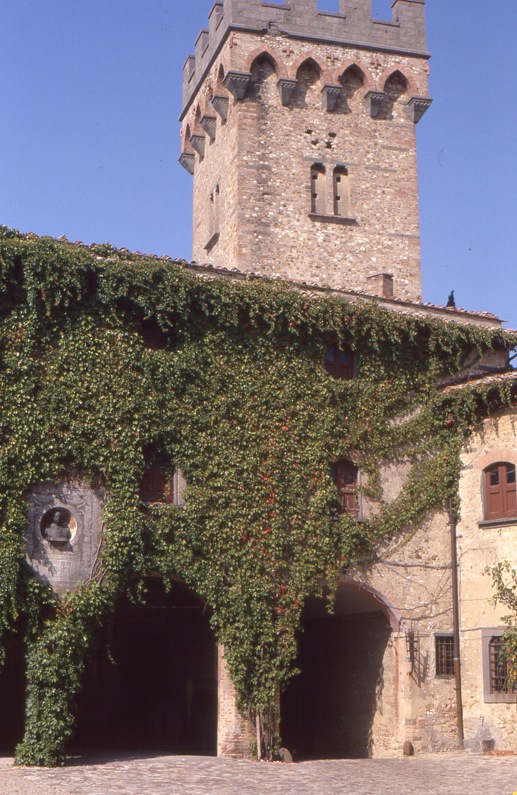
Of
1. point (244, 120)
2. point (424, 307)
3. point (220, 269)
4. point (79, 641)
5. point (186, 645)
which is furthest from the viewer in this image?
point (244, 120)

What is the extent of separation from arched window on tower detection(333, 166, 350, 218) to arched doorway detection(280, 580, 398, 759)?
36.9ft

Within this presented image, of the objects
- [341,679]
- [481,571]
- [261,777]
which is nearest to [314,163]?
[481,571]

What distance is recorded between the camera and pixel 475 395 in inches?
835

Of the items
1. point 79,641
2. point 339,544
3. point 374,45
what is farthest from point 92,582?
point 374,45

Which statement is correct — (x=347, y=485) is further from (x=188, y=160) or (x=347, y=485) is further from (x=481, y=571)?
(x=188, y=160)

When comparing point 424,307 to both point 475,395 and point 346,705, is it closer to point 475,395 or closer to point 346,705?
point 475,395

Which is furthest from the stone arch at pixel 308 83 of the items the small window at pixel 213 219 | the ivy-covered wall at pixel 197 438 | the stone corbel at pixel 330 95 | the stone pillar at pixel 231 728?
the stone pillar at pixel 231 728

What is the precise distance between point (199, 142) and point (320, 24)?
5.01 m

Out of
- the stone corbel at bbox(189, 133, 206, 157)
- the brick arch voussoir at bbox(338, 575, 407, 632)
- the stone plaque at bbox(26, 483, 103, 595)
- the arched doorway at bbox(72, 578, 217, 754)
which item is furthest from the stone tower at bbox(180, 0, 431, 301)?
the stone plaque at bbox(26, 483, 103, 595)

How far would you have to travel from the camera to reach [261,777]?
16.1 m

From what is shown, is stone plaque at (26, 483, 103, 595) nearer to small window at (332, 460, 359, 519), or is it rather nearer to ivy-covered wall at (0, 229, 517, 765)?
ivy-covered wall at (0, 229, 517, 765)

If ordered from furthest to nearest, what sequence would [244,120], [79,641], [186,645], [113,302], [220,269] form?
[244,120] < [186,645] < [220,269] < [113,302] < [79,641]

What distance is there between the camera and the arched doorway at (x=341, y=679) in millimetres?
21062

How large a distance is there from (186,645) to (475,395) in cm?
957
